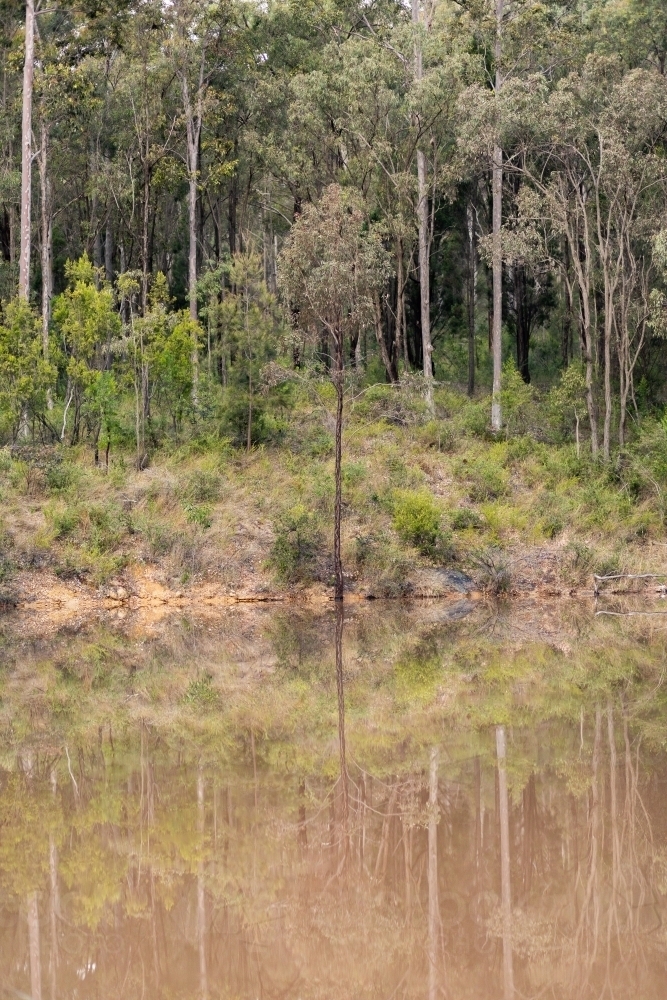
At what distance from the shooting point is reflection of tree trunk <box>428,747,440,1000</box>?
23.4 feet

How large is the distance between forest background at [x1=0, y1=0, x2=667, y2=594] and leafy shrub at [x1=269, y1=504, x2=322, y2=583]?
0.17 feet

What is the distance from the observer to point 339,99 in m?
33.5

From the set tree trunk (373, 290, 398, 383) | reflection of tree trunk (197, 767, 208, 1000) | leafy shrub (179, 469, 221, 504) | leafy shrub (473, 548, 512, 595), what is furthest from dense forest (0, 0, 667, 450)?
reflection of tree trunk (197, 767, 208, 1000)

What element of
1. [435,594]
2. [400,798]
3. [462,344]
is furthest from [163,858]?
[462,344]

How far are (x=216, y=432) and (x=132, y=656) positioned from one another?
12.4m

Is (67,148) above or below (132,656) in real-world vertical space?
above

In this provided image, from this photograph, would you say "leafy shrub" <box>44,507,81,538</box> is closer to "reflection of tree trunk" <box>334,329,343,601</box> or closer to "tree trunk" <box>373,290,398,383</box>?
"reflection of tree trunk" <box>334,329,343,601</box>

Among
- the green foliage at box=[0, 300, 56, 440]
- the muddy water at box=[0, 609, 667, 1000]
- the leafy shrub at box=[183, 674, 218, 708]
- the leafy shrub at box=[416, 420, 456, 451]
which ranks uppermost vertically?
the green foliage at box=[0, 300, 56, 440]

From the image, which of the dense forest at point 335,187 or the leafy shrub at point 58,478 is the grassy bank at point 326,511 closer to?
the leafy shrub at point 58,478

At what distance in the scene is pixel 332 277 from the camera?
979 inches

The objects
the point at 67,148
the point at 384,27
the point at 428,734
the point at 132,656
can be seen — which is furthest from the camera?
the point at 67,148

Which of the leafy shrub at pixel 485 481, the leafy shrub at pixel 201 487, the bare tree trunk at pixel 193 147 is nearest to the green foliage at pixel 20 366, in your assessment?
the leafy shrub at pixel 201 487

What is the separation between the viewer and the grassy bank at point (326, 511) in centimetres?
2638

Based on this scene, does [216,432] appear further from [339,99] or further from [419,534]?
[339,99]
